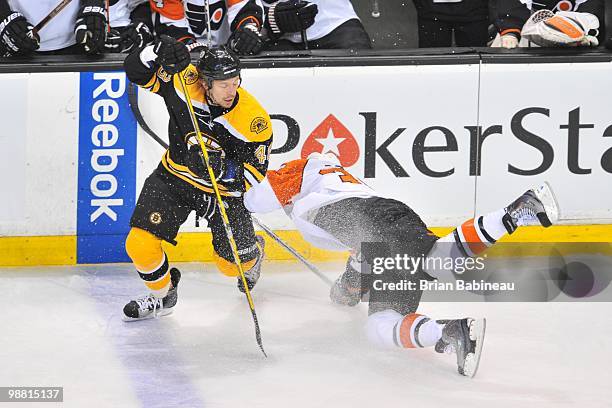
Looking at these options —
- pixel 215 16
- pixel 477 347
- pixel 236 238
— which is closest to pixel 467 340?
pixel 477 347

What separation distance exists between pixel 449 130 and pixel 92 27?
187 centimetres

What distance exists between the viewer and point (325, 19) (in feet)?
18.6

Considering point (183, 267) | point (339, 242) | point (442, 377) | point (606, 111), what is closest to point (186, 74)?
point (339, 242)

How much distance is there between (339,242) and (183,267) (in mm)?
1421

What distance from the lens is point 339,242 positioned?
162 inches

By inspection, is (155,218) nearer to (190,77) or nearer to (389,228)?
(190,77)

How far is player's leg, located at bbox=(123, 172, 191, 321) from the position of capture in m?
4.33

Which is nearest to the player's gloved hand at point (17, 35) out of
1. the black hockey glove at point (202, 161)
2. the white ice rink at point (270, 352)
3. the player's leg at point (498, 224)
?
the white ice rink at point (270, 352)

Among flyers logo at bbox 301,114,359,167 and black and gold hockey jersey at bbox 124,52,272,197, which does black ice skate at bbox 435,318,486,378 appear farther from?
flyers logo at bbox 301,114,359,167

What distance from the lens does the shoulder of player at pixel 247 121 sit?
4320 mm

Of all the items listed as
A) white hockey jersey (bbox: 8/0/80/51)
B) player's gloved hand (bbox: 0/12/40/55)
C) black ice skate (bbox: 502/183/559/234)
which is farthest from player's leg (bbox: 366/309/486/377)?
white hockey jersey (bbox: 8/0/80/51)

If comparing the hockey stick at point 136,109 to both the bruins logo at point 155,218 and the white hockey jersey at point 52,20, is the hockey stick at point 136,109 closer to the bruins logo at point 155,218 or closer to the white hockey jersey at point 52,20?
the white hockey jersey at point 52,20

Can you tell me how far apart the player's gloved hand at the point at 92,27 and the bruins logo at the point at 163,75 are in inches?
43.8

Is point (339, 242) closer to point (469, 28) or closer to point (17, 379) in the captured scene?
point (17, 379)
